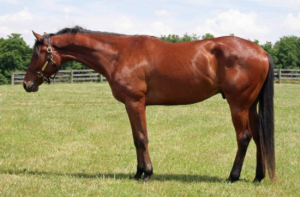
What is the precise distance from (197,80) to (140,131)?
Answer: 1138 mm

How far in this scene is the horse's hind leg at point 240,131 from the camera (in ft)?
18.2

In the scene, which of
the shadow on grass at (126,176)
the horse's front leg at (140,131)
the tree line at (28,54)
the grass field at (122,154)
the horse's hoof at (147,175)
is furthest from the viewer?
the tree line at (28,54)

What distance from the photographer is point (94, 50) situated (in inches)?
238

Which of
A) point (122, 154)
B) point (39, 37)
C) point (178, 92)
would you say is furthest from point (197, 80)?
point (122, 154)

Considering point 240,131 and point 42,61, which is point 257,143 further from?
point 42,61

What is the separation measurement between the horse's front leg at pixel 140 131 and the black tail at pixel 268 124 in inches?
67.3

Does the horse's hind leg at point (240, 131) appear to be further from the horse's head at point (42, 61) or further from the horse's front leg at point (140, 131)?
the horse's head at point (42, 61)

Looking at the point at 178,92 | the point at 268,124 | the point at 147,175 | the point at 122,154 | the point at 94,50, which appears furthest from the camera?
the point at 122,154

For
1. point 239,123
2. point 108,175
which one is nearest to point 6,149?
point 108,175

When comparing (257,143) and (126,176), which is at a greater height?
(257,143)

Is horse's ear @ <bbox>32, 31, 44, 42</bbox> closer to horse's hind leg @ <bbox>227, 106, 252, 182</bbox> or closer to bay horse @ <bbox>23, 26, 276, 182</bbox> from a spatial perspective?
bay horse @ <bbox>23, 26, 276, 182</bbox>

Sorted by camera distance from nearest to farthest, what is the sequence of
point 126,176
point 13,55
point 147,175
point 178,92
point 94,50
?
point 178,92
point 147,175
point 94,50
point 126,176
point 13,55

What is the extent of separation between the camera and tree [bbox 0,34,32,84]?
4878cm

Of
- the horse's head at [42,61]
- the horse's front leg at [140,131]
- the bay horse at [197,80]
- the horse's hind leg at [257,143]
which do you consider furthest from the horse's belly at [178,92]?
the horse's head at [42,61]
